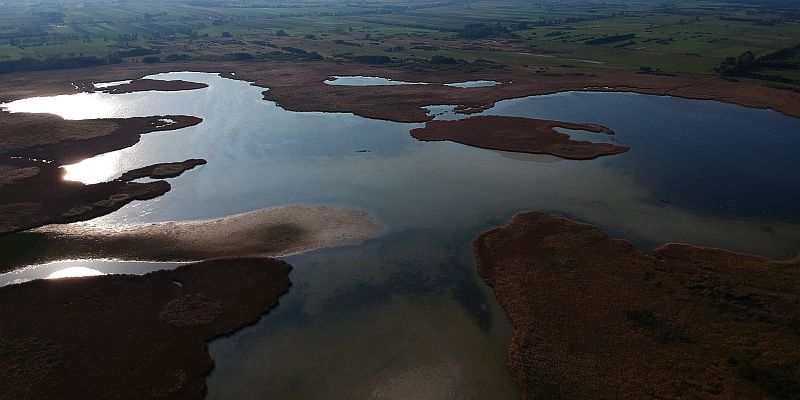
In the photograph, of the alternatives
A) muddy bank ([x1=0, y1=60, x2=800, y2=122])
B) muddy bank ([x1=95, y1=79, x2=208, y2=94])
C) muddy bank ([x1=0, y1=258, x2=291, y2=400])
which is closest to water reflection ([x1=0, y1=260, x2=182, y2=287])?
muddy bank ([x1=0, y1=258, x2=291, y2=400])

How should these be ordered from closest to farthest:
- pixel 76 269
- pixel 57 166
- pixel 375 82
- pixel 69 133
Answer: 1. pixel 76 269
2. pixel 57 166
3. pixel 69 133
4. pixel 375 82

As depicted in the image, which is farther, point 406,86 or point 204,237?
point 406,86

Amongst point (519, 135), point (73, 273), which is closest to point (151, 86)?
point (73, 273)

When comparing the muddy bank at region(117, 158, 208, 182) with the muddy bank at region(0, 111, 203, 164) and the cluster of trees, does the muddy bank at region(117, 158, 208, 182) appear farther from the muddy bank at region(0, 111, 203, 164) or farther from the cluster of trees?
the cluster of trees

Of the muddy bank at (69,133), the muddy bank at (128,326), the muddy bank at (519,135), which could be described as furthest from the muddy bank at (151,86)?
the muddy bank at (128,326)

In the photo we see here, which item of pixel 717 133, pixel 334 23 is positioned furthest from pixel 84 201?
pixel 334 23

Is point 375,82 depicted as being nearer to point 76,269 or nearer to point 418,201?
point 418,201

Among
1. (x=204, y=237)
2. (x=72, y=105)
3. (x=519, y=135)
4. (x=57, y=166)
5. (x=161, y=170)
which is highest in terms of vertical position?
(x=519, y=135)
